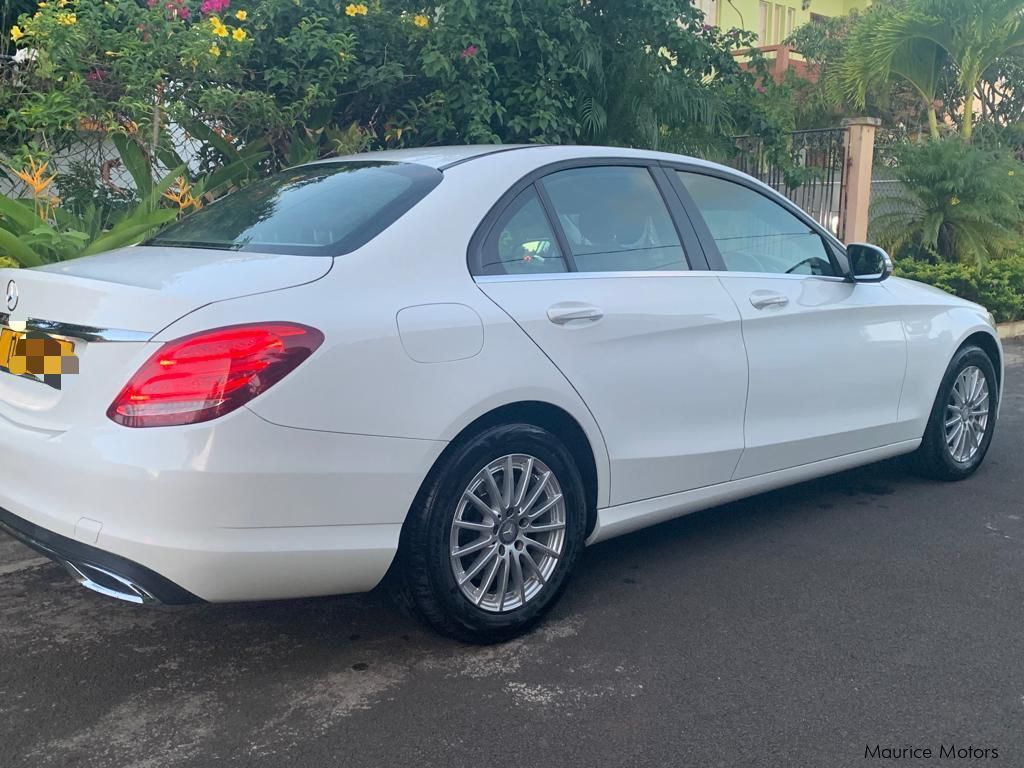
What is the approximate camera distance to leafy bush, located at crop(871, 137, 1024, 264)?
1122cm

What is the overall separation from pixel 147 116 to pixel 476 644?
15.2 ft

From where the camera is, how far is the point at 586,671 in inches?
129

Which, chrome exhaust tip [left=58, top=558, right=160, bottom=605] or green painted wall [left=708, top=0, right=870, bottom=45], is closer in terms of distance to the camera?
chrome exhaust tip [left=58, top=558, right=160, bottom=605]

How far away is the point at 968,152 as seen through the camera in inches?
448

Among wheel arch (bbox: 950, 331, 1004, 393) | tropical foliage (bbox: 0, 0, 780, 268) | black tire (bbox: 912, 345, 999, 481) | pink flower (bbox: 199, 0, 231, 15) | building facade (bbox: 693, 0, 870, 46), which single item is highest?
building facade (bbox: 693, 0, 870, 46)

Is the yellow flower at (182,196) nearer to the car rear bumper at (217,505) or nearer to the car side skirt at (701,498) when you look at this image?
the car rear bumper at (217,505)

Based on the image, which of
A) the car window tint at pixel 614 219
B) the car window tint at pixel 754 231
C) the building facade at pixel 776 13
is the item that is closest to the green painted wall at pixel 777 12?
the building facade at pixel 776 13

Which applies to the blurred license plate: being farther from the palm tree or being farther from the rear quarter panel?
the palm tree

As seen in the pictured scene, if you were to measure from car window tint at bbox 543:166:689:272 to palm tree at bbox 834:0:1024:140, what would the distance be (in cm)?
1028

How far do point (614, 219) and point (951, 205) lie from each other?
28.3ft

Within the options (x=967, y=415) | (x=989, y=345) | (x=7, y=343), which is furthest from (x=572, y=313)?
(x=989, y=345)

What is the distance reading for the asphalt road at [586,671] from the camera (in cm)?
285

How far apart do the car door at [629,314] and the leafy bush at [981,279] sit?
771cm

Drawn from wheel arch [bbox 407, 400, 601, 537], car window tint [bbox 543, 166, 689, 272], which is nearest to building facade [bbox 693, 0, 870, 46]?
car window tint [bbox 543, 166, 689, 272]
